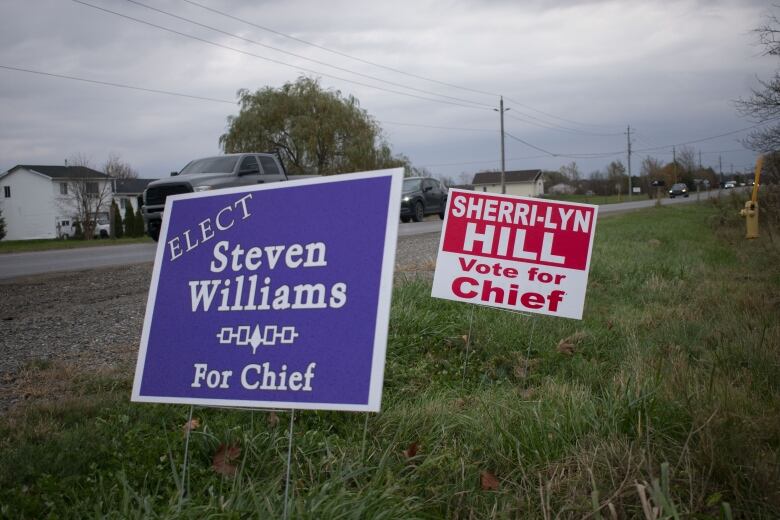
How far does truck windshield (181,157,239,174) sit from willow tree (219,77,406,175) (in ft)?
91.9

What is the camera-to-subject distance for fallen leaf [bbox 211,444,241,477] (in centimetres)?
306

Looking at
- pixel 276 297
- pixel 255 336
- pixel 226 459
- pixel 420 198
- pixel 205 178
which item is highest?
pixel 205 178

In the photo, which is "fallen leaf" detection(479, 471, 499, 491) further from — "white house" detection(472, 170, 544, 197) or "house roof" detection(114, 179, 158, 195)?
"white house" detection(472, 170, 544, 197)

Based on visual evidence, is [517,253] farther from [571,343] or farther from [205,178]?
[205,178]

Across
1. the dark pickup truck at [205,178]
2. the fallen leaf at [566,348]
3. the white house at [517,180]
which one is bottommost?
the fallen leaf at [566,348]

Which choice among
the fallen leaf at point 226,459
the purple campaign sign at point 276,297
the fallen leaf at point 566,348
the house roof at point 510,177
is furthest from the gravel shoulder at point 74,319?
the house roof at point 510,177

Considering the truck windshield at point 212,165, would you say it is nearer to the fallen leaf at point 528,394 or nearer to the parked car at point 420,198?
the parked car at point 420,198

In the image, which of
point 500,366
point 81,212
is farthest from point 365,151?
point 500,366

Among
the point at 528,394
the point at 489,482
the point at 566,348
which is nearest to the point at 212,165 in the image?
the point at 566,348

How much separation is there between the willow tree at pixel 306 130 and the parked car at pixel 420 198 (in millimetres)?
18674

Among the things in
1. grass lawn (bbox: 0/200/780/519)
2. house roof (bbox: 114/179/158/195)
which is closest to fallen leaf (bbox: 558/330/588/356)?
grass lawn (bbox: 0/200/780/519)

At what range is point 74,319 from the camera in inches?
266

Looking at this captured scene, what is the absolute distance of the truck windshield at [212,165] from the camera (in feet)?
51.1

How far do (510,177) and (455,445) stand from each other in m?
113
